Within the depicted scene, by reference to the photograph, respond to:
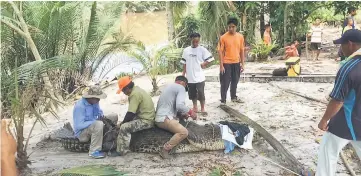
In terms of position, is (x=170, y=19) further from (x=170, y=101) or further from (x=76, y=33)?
(x=170, y=101)

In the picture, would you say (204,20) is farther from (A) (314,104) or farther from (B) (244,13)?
(A) (314,104)

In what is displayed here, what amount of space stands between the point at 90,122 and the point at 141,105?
0.75m

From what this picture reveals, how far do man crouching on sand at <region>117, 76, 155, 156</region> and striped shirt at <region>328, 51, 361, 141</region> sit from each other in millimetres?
2564

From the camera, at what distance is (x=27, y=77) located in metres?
4.73

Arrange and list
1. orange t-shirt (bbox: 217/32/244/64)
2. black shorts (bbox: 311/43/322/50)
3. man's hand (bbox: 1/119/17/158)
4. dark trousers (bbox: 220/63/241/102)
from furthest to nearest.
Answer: black shorts (bbox: 311/43/322/50) → dark trousers (bbox: 220/63/241/102) → orange t-shirt (bbox: 217/32/244/64) → man's hand (bbox: 1/119/17/158)

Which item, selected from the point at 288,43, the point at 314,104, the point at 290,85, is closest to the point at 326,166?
the point at 314,104

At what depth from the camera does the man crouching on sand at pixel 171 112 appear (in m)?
5.28

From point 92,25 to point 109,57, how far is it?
142 cm

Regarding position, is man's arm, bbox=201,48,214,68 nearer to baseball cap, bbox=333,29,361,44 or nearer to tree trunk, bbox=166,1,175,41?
baseball cap, bbox=333,29,361,44

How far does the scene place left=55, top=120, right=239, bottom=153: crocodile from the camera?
5438mm

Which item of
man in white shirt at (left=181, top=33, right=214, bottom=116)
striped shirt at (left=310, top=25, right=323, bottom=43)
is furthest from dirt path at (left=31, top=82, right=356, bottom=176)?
striped shirt at (left=310, top=25, right=323, bottom=43)

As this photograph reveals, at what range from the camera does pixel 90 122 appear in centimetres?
535

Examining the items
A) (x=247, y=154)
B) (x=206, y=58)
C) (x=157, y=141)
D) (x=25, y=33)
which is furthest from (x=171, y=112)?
(x=25, y=33)

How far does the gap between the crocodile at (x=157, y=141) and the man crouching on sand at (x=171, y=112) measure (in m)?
0.16
